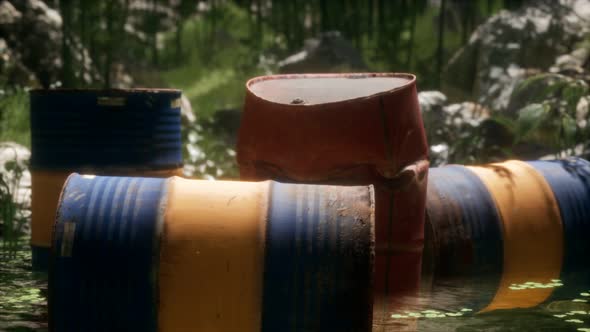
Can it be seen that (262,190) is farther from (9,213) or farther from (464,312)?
(9,213)

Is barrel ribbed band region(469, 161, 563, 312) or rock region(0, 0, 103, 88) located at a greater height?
rock region(0, 0, 103, 88)

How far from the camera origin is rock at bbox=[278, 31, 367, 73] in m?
10.6

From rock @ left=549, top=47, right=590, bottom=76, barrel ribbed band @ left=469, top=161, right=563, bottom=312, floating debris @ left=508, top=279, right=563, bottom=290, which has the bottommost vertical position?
floating debris @ left=508, top=279, right=563, bottom=290

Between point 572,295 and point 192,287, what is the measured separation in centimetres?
197

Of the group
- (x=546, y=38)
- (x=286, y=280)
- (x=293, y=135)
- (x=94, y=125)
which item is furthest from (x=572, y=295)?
(x=546, y=38)

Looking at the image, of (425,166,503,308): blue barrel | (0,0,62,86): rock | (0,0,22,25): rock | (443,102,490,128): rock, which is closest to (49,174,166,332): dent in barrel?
(425,166,503,308): blue barrel

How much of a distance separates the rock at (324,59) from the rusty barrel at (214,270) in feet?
25.4

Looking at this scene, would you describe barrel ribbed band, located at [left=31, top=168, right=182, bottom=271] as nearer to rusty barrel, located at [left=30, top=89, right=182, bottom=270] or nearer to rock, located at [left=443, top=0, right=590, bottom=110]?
rusty barrel, located at [left=30, top=89, right=182, bottom=270]

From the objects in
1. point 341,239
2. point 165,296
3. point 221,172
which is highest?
point 341,239

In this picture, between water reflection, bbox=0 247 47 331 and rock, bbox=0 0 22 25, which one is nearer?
water reflection, bbox=0 247 47 331

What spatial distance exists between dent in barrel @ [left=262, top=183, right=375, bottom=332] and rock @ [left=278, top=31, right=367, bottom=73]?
775cm

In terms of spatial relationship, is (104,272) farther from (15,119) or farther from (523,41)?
(523,41)

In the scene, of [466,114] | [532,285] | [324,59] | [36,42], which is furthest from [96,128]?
[324,59]

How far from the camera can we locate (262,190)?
2.98 m
